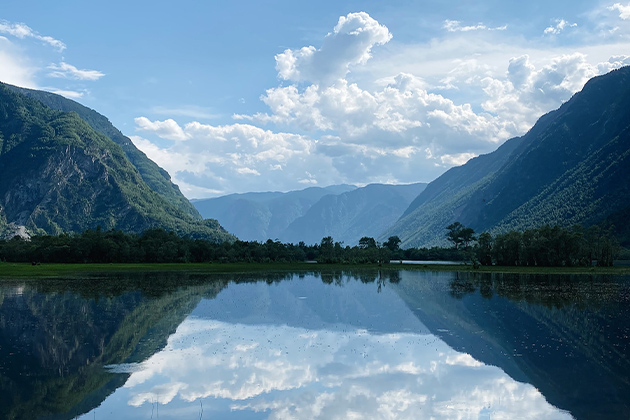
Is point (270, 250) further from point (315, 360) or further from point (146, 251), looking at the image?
point (315, 360)

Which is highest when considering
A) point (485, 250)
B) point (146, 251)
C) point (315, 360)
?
point (485, 250)

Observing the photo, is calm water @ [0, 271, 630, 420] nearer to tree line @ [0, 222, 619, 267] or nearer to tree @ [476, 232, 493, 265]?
tree line @ [0, 222, 619, 267]

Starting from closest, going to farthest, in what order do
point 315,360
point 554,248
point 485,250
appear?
point 315,360 → point 554,248 → point 485,250

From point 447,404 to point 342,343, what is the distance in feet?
41.0

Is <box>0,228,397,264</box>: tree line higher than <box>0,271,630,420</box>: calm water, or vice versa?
<box>0,228,397,264</box>: tree line

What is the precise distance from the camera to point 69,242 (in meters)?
147

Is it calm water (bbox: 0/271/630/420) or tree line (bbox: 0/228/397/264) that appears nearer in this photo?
calm water (bbox: 0/271/630/420)

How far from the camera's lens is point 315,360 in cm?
2881

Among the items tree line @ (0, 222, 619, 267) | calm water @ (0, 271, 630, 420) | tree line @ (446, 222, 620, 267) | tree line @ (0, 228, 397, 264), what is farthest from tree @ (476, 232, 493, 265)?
calm water @ (0, 271, 630, 420)

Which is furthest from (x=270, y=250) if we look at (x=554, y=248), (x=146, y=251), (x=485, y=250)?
(x=554, y=248)

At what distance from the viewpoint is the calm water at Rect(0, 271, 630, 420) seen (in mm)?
21094

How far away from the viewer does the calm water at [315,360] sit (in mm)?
21094

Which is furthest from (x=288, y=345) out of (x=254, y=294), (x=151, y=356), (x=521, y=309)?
(x=254, y=294)

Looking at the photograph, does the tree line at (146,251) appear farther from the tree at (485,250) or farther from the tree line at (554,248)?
the tree line at (554,248)
